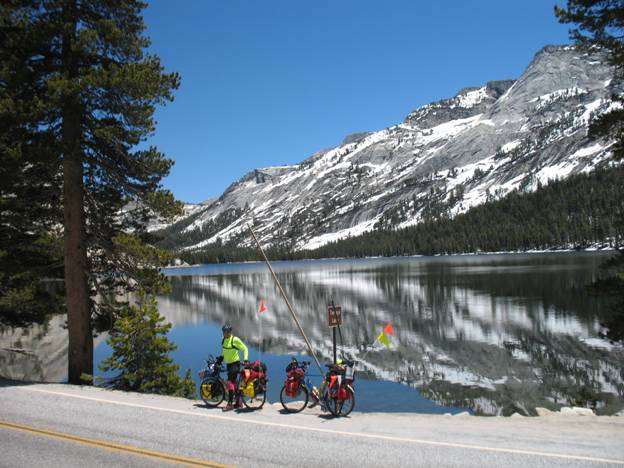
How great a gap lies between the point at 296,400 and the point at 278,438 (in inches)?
135

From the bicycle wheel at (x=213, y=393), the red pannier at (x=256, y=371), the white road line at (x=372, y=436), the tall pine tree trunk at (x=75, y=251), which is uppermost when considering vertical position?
the tall pine tree trunk at (x=75, y=251)

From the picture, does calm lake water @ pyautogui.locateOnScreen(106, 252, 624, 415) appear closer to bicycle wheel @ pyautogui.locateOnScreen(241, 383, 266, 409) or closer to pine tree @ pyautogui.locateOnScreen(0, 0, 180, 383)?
pine tree @ pyautogui.locateOnScreen(0, 0, 180, 383)

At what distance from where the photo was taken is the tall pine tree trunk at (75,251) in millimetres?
19531

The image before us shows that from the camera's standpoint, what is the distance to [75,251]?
1959cm

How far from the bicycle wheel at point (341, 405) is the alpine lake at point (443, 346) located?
9.51 meters

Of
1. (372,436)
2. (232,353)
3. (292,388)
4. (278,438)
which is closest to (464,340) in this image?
(292,388)

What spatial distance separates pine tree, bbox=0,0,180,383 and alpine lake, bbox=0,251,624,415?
416 inches

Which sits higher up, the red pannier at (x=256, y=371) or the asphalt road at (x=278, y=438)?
the red pannier at (x=256, y=371)

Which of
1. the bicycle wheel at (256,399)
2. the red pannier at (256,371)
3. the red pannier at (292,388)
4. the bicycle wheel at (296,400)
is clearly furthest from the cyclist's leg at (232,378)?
the red pannier at (292,388)

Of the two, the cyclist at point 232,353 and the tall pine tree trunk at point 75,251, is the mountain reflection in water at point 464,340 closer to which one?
the tall pine tree trunk at point 75,251

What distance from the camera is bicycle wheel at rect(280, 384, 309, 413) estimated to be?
14625 millimetres

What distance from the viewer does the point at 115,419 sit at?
13539 millimetres

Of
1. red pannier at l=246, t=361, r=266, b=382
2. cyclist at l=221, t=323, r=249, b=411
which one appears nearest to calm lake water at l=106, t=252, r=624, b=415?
cyclist at l=221, t=323, r=249, b=411

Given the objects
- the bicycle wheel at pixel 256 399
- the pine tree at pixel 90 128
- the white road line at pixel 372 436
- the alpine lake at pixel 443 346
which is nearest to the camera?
the white road line at pixel 372 436
